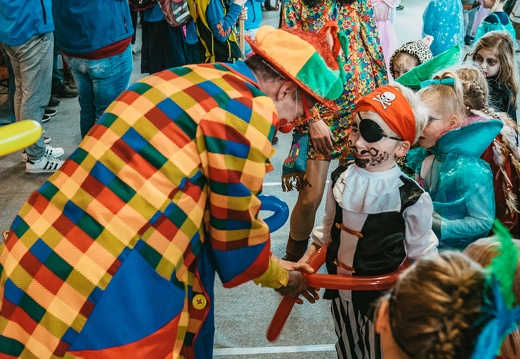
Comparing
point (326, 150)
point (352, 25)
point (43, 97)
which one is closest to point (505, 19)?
point (352, 25)

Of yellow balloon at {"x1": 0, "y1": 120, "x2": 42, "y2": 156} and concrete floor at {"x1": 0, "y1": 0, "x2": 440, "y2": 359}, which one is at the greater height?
yellow balloon at {"x1": 0, "y1": 120, "x2": 42, "y2": 156}

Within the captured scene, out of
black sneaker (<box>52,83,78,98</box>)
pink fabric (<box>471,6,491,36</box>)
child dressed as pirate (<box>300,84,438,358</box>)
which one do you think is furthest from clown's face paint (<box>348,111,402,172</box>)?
pink fabric (<box>471,6,491,36</box>)

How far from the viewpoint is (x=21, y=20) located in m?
3.63

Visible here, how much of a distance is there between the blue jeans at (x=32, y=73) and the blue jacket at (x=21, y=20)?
0.06 metres

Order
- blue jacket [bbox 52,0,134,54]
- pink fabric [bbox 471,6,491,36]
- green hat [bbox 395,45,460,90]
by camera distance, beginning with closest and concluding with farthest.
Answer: green hat [bbox 395,45,460,90] → blue jacket [bbox 52,0,134,54] → pink fabric [bbox 471,6,491,36]

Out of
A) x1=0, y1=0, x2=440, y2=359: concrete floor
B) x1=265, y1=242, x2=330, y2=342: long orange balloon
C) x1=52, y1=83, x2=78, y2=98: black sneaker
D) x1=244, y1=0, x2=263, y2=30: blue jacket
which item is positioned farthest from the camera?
x1=52, y1=83, x2=78, y2=98: black sneaker

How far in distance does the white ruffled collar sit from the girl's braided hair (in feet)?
2.49

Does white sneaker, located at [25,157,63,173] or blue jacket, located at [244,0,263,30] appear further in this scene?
blue jacket, located at [244,0,263,30]

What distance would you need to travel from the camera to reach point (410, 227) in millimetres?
1834

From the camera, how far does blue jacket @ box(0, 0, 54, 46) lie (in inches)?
142

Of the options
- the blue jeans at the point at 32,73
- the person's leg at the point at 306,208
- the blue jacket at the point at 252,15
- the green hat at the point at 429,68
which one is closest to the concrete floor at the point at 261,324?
the person's leg at the point at 306,208

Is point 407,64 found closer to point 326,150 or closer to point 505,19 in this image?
point 326,150

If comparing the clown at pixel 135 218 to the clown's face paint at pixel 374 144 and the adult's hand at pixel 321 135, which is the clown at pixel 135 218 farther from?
the adult's hand at pixel 321 135

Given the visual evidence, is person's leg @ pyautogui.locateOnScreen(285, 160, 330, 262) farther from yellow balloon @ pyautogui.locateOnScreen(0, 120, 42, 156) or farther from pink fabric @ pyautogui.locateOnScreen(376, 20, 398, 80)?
yellow balloon @ pyautogui.locateOnScreen(0, 120, 42, 156)
